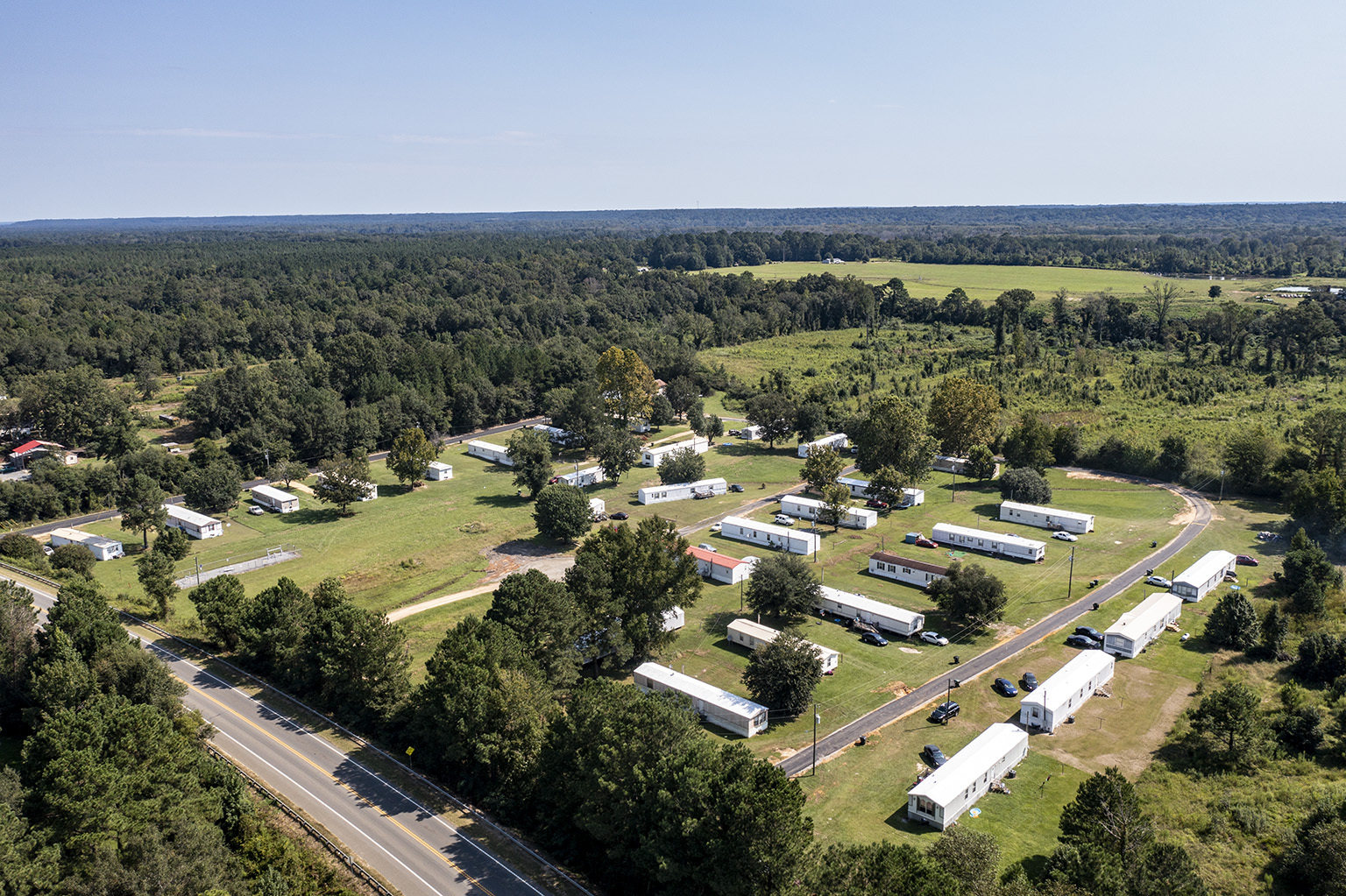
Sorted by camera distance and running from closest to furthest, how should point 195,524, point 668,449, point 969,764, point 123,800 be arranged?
1. point 123,800
2. point 969,764
3. point 195,524
4. point 668,449

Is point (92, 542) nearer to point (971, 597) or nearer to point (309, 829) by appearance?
point (309, 829)

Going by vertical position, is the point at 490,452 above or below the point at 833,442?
below

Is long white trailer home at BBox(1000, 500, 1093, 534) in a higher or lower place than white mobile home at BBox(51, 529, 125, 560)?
higher

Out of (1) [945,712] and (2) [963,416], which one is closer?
(1) [945,712]

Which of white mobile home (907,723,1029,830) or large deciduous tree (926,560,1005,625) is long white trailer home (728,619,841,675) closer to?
large deciduous tree (926,560,1005,625)

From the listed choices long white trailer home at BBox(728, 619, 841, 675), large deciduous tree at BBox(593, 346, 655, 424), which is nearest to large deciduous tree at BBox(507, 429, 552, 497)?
large deciduous tree at BBox(593, 346, 655, 424)

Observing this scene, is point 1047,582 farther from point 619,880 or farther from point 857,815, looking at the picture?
point 619,880

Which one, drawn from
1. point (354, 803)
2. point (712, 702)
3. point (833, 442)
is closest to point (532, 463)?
point (833, 442)
